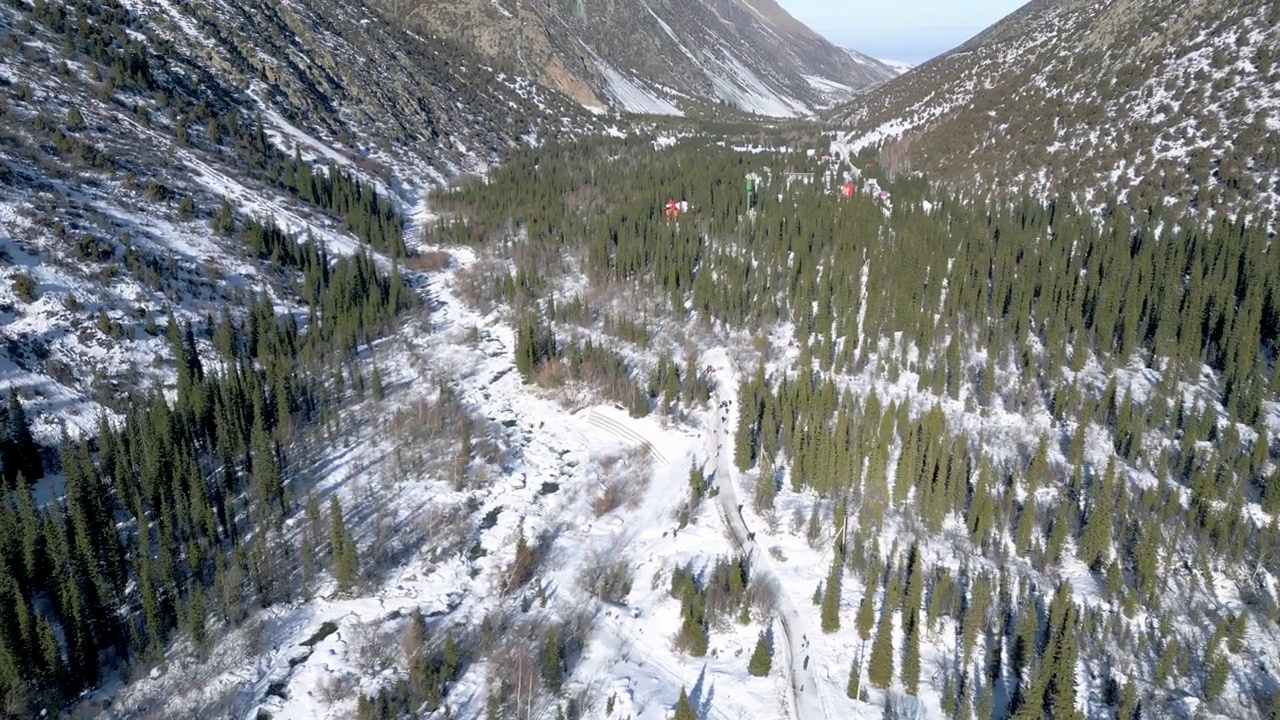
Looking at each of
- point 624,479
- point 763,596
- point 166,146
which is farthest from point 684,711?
point 166,146

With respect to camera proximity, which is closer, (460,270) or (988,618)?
(988,618)

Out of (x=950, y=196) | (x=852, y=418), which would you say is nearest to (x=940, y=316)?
(x=852, y=418)

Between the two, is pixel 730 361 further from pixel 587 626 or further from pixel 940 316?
pixel 587 626

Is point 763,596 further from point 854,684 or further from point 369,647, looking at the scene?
point 369,647

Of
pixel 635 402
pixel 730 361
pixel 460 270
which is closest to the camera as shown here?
pixel 635 402

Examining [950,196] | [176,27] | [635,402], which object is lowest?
[635,402]

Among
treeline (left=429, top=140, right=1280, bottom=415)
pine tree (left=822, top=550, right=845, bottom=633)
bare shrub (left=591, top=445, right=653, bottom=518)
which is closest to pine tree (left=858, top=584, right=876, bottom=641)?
pine tree (left=822, top=550, right=845, bottom=633)
